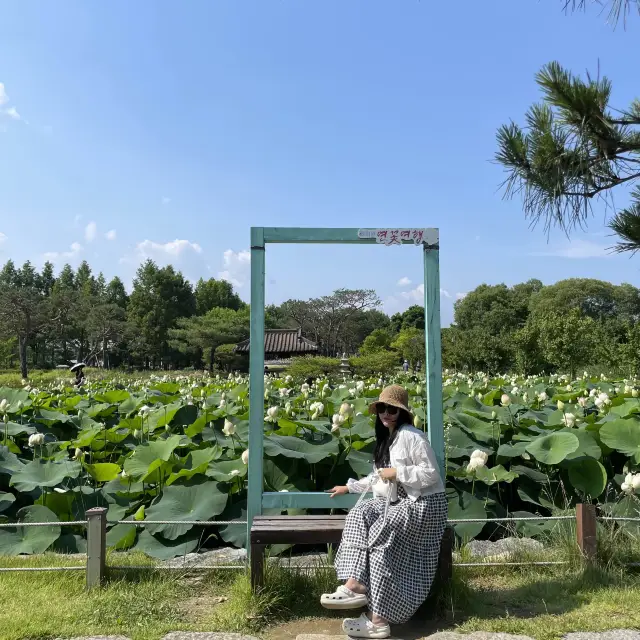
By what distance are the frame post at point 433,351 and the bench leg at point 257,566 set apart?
0.93 metres

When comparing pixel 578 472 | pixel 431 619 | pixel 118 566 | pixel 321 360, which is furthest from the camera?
pixel 321 360

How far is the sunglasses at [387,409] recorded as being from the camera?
2.74m

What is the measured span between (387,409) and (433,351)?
0.42m

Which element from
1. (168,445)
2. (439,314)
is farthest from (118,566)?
(439,314)

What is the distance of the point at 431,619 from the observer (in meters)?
2.62

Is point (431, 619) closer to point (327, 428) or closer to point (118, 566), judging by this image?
point (118, 566)

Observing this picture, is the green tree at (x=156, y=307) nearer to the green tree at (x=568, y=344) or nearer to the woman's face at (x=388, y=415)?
the green tree at (x=568, y=344)

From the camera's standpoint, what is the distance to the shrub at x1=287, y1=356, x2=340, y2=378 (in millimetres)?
12109

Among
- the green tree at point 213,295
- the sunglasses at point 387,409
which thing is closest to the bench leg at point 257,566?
the sunglasses at point 387,409

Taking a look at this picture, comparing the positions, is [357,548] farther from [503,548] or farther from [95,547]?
[95,547]

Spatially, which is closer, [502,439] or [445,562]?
[445,562]

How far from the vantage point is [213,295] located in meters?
51.1

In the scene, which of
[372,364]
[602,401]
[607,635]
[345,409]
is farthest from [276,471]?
[372,364]

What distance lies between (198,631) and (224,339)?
32.3 metres
